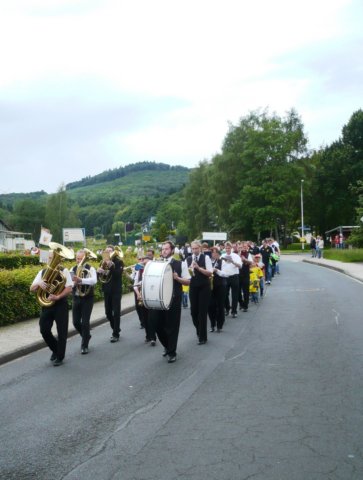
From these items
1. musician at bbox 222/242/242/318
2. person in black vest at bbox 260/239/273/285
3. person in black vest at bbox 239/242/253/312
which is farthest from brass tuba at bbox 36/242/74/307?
person in black vest at bbox 260/239/273/285

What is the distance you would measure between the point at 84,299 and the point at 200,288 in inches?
85.3

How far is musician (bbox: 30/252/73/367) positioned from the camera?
9.27m

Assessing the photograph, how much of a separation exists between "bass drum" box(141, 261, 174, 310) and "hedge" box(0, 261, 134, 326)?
5.21 metres

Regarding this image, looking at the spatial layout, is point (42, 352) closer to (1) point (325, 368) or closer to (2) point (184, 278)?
(2) point (184, 278)

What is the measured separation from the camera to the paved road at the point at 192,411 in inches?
192

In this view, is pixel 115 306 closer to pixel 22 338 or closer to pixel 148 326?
pixel 148 326

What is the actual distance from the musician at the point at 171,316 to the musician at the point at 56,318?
1408 mm

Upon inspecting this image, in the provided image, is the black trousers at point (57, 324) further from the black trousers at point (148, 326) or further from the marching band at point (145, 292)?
the black trousers at point (148, 326)

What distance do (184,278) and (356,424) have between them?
4283 millimetres

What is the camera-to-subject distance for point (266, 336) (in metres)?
11.5

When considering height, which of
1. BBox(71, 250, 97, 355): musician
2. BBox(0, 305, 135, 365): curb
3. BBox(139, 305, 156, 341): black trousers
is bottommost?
BBox(0, 305, 135, 365): curb

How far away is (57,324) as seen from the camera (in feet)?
30.8

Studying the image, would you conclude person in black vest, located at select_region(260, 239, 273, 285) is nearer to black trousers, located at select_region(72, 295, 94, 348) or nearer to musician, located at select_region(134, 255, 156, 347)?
musician, located at select_region(134, 255, 156, 347)

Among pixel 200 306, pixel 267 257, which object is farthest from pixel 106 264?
pixel 267 257
